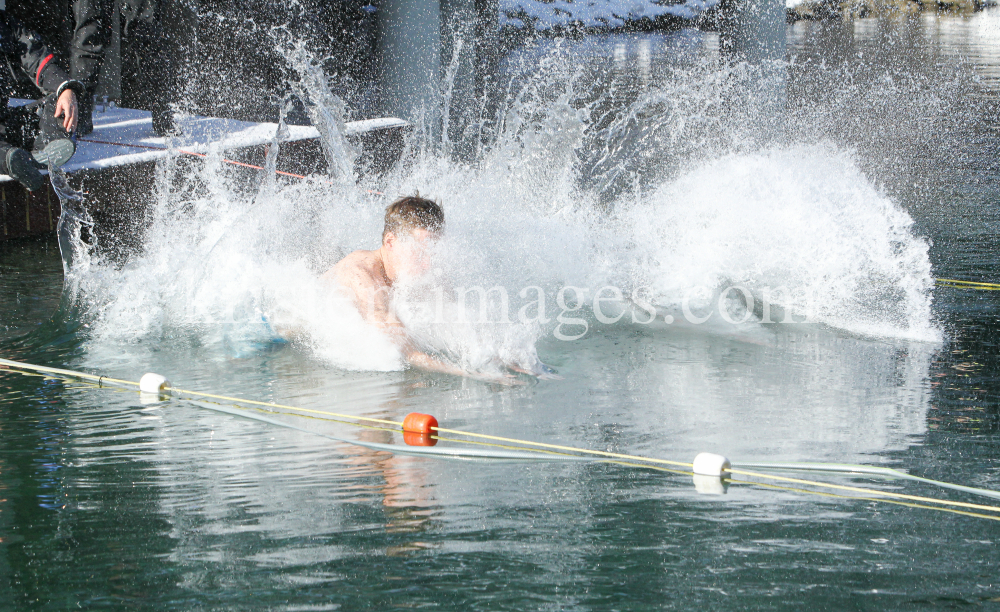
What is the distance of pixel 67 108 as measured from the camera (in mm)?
5551

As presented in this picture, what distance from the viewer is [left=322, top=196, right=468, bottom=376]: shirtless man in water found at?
409 cm

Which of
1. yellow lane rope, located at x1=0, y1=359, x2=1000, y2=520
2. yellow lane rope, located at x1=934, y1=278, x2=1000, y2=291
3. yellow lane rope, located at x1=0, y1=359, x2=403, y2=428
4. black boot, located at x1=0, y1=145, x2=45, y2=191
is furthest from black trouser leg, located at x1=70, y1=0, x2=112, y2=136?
yellow lane rope, located at x1=934, y1=278, x2=1000, y2=291

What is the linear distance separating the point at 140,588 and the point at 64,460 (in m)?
1.01

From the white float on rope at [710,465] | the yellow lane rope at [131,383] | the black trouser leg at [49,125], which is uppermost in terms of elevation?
the black trouser leg at [49,125]

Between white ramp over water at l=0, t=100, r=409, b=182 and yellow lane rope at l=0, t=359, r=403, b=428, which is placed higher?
white ramp over water at l=0, t=100, r=409, b=182

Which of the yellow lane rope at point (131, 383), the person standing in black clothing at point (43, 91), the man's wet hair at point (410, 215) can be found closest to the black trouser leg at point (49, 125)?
the person standing in black clothing at point (43, 91)

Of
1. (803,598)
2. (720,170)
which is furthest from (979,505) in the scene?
(720,170)

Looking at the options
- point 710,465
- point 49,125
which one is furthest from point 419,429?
point 49,125

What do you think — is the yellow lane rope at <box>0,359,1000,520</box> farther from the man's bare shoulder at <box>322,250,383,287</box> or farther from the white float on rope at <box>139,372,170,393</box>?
the man's bare shoulder at <box>322,250,383,287</box>

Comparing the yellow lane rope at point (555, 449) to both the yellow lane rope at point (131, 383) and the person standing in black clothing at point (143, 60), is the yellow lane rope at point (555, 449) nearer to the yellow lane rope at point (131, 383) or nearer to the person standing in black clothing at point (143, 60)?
the yellow lane rope at point (131, 383)

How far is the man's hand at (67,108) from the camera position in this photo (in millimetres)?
5531

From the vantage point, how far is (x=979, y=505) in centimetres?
255

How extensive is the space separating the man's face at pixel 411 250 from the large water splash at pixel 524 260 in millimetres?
106

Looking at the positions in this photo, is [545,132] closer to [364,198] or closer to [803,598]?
[364,198]
